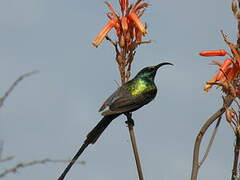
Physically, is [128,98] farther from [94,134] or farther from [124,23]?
[124,23]

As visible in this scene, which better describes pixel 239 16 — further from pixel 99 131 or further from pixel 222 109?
pixel 99 131

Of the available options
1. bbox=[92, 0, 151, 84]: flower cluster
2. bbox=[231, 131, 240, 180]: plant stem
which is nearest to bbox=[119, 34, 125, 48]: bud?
bbox=[92, 0, 151, 84]: flower cluster

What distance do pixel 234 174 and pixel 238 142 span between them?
12.5 inches

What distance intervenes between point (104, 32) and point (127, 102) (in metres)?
1.15

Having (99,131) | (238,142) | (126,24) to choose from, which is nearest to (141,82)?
(99,131)

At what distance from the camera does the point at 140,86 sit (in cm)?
745

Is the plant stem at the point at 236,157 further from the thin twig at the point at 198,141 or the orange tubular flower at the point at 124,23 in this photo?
the orange tubular flower at the point at 124,23

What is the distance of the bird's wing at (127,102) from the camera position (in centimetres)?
686

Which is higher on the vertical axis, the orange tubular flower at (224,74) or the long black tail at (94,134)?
the orange tubular flower at (224,74)

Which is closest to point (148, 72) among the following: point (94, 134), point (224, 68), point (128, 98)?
point (128, 98)

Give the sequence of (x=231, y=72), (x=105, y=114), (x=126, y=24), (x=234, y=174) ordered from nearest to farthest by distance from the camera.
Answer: (x=234, y=174) < (x=231, y=72) < (x=126, y=24) < (x=105, y=114)

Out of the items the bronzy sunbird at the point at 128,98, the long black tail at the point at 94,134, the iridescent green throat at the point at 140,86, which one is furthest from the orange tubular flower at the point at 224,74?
the iridescent green throat at the point at 140,86

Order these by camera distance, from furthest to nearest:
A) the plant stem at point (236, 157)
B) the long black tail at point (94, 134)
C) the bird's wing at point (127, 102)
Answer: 1. the bird's wing at point (127, 102)
2. the long black tail at point (94, 134)
3. the plant stem at point (236, 157)

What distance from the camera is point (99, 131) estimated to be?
660 cm
